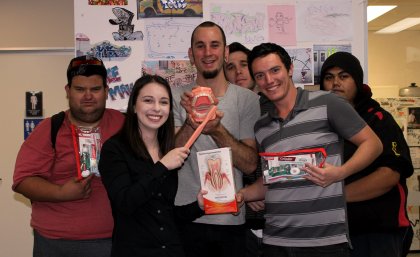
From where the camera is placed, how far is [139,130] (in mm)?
2102

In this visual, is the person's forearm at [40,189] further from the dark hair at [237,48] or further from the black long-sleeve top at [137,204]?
the dark hair at [237,48]

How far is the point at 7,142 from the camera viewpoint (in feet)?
16.5

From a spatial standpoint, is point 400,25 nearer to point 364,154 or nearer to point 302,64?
point 302,64

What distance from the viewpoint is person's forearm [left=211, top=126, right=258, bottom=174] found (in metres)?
2.37

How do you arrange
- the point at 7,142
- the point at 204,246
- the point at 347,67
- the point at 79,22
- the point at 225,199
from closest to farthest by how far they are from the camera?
1. the point at 225,199
2. the point at 204,246
3. the point at 347,67
4. the point at 79,22
5. the point at 7,142

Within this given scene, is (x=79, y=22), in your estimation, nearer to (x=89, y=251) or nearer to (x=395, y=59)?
(x=89, y=251)

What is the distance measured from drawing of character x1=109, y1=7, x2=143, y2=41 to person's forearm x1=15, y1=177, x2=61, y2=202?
4.85 ft

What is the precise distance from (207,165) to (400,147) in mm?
1219

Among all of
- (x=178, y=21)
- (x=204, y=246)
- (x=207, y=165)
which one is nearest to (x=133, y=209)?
(x=207, y=165)

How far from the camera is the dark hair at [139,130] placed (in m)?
2.01

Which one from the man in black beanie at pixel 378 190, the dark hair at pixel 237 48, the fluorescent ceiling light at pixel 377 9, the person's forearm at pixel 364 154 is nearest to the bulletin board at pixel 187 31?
the dark hair at pixel 237 48

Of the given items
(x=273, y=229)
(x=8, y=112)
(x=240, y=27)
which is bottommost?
(x=273, y=229)

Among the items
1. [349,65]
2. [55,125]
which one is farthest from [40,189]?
[349,65]

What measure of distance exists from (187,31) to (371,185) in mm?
1963
